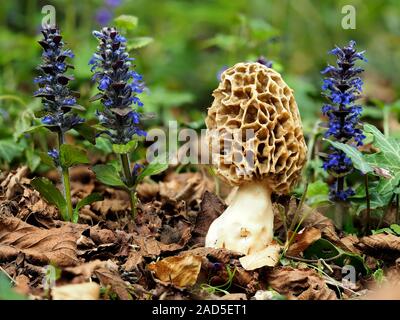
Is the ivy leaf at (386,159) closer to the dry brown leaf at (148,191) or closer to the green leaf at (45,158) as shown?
the dry brown leaf at (148,191)

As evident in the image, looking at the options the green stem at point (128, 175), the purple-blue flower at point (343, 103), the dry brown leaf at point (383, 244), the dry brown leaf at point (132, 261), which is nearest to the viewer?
the dry brown leaf at point (132, 261)

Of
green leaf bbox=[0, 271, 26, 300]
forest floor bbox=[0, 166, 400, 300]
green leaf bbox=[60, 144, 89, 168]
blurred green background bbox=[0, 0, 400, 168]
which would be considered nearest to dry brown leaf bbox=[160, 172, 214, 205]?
forest floor bbox=[0, 166, 400, 300]

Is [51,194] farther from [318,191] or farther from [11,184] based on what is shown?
[318,191]

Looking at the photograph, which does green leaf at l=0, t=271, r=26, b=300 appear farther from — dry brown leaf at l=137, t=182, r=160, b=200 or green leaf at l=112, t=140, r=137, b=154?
dry brown leaf at l=137, t=182, r=160, b=200

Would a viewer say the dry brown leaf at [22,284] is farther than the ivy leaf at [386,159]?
No

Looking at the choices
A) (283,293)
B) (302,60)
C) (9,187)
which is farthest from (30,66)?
(283,293)

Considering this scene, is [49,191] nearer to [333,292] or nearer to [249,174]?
[249,174]

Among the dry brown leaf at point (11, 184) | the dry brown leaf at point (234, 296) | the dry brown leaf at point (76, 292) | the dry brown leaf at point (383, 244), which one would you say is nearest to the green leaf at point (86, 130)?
the dry brown leaf at point (11, 184)
